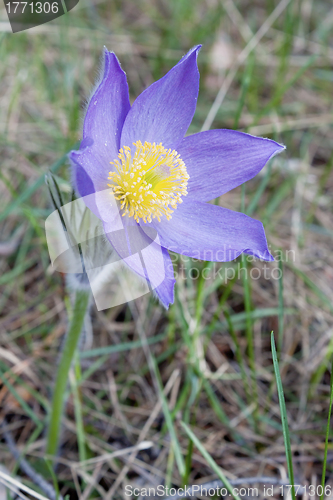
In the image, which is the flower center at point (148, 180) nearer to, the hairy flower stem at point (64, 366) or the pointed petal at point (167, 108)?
the pointed petal at point (167, 108)

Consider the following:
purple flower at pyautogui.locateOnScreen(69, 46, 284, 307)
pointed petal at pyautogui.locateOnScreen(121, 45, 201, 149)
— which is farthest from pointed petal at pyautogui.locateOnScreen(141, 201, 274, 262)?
pointed petal at pyautogui.locateOnScreen(121, 45, 201, 149)

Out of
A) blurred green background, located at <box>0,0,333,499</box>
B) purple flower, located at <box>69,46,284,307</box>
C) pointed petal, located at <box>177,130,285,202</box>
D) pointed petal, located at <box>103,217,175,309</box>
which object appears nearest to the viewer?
pointed petal, located at <box>103,217,175,309</box>

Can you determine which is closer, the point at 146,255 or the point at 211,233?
the point at 146,255

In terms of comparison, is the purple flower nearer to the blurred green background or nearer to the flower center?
the flower center

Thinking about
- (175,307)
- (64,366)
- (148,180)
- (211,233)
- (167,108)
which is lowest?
(175,307)

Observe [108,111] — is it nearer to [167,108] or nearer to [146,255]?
[167,108]

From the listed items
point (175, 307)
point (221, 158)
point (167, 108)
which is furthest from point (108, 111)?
point (175, 307)

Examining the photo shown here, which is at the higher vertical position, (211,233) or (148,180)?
(148,180)
